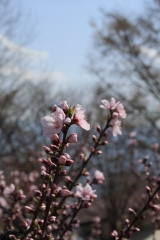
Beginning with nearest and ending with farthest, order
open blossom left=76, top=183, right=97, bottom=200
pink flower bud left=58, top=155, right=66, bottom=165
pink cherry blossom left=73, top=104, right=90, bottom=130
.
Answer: pink flower bud left=58, top=155, right=66, bottom=165
pink cherry blossom left=73, top=104, right=90, bottom=130
open blossom left=76, top=183, right=97, bottom=200

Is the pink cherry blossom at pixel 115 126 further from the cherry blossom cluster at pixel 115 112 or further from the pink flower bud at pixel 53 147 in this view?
the pink flower bud at pixel 53 147

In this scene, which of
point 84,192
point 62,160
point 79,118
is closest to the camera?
point 62,160

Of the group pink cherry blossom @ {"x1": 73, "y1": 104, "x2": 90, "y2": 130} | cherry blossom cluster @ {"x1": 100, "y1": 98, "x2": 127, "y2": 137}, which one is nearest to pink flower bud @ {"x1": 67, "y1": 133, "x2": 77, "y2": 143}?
pink cherry blossom @ {"x1": 73, "y1": 104, "x2": 90, "y2": 130}

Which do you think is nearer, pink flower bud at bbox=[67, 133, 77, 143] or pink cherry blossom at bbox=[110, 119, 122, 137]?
pink flower bud at bbox=[67, 133, 77, 143]

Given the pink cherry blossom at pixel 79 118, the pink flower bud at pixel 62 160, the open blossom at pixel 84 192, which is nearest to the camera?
the pink flower bud at pixel 62 160

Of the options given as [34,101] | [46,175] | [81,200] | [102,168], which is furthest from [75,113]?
[34,101]

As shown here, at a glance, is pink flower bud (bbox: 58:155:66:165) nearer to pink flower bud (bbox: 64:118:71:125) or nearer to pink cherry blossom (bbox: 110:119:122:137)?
pink flower bud (bbox: 64:118:71:125)

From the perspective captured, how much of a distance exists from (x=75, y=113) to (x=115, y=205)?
13.6 m

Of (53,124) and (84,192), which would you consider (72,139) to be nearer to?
(53,124)

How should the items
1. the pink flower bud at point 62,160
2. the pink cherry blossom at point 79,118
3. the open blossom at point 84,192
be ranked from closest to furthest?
1. the pink flower bud at point 62,160
2. the pink cherry blossom at point 79,118
3. the open blossom at point 84,192

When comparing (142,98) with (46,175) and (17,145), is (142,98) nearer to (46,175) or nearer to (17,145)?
(17,145)

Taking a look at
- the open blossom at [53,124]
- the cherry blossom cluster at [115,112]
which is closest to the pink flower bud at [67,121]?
the open blossom at [53,124]

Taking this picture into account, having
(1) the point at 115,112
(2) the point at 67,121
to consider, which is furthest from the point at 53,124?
(1) the point at 115,112

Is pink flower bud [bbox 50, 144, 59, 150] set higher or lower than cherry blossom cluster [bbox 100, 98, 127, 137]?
lower
